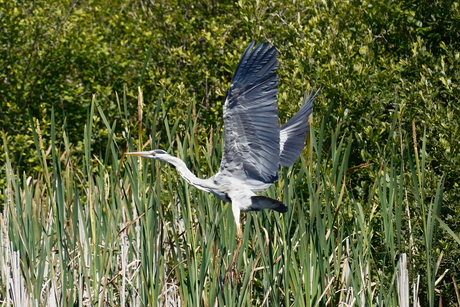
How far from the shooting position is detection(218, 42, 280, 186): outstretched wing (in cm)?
328

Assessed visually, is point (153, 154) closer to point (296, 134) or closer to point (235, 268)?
point (235, 268)

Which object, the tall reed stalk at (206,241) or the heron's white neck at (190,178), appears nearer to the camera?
the tall reed stalk at (206,241)

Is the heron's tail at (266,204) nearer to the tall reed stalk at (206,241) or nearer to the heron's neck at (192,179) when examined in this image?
the tall reed stalk at (206,241)

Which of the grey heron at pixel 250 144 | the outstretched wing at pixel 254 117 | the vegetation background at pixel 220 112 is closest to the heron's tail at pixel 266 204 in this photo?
the grey heron at pixel 250 144

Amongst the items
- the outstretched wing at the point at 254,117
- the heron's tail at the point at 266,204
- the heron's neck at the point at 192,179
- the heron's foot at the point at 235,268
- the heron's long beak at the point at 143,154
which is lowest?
the heron's foot at the point at 235,268

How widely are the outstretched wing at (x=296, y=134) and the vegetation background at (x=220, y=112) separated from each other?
0.45ft

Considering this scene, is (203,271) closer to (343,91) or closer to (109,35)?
(343,91)

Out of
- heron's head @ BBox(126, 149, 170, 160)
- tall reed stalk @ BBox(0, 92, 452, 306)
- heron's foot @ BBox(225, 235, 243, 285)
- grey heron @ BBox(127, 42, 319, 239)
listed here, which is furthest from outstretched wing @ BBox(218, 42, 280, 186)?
heron's foot @ BBox(225, 235, 243, 285)

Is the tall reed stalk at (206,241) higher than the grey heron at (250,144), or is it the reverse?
the grey heron at (250,144)

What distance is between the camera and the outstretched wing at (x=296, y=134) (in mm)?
3773

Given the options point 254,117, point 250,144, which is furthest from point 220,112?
point 254,117

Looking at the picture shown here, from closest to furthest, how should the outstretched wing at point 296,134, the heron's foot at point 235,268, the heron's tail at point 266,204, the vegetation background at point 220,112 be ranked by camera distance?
the heron's foot at point 235,268
the heron's tail at point 266,204
the vegetation background at point 220,112
the outstretched wing at point 296,134

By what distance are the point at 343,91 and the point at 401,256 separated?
195 centimetres

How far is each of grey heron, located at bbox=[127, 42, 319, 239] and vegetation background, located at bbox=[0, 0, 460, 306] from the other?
0.13 meters
